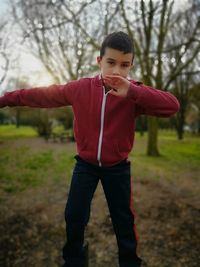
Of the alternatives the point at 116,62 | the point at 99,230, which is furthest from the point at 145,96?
the point at 99,230

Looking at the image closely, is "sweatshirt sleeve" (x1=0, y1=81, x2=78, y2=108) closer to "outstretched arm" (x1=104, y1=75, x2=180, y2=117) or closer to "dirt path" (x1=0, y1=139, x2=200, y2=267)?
"outstretched arm" (x1=104, y1=75, x2=180, y2=117)

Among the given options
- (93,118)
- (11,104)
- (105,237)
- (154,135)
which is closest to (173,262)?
(105,237)

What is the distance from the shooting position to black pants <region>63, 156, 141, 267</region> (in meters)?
2.78

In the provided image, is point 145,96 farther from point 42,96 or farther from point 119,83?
point 42,96

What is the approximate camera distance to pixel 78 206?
9.11 feet

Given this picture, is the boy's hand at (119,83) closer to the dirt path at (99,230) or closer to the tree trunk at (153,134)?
the dirt path at (99,230)

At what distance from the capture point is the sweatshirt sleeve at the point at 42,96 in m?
2.80

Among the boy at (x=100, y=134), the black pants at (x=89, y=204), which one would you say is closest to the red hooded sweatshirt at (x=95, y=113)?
the boy at (x=100, y=134)

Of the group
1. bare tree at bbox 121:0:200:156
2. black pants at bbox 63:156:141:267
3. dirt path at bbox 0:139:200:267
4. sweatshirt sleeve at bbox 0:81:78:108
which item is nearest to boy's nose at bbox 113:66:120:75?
sweatshirt sleeve at bbox 0:81:78:108

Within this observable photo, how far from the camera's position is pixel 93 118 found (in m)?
2.78

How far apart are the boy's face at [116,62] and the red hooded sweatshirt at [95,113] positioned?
0.46ft

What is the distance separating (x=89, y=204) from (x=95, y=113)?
74 cm

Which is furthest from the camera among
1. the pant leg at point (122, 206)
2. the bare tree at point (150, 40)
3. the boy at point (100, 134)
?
the bare tree at point (150, 40)

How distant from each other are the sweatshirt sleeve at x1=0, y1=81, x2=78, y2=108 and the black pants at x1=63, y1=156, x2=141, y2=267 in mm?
498
